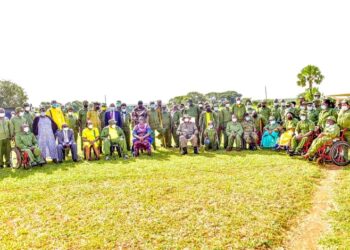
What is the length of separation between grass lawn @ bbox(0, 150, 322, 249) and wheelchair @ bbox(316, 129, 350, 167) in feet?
1.75

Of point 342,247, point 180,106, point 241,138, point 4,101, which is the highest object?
point 4,101

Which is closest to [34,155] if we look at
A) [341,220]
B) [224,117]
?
[224,117]

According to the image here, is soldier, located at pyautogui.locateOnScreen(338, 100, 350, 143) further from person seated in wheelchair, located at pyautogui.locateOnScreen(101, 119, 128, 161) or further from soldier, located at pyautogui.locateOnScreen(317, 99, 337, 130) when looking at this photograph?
person seated in wheelchair, located at pyautogui.locateOnScreen(101, 119, 128, 161)

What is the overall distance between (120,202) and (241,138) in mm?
6855

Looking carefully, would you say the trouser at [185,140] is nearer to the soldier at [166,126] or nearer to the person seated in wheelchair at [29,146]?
the soldier at [166,126]

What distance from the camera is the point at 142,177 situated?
8094 mm

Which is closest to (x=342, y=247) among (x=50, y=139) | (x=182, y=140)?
(x=182, y=140)

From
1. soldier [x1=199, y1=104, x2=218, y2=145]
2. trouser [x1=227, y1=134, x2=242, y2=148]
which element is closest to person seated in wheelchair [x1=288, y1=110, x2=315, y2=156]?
trouser [x1=227, y1=134, x2=242, y2=148]

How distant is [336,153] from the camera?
884cm

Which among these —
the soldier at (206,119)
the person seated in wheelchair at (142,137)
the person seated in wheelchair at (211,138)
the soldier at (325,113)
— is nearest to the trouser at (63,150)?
the person seated in wheelchair at (142,137)

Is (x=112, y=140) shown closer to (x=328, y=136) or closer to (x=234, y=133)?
(x=234, y=133)

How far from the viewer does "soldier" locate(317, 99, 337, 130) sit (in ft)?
33.9

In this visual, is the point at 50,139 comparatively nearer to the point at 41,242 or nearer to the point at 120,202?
the point at 120,202

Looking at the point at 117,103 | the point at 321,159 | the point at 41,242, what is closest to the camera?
the point at 41,242
